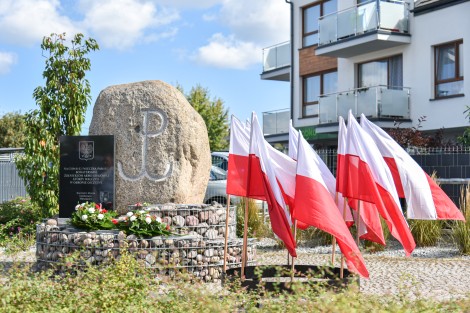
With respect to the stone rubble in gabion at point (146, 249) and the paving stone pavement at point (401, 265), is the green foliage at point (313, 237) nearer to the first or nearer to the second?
the paving stone pavement at point (401, 265)

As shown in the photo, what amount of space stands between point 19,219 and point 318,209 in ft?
36.6

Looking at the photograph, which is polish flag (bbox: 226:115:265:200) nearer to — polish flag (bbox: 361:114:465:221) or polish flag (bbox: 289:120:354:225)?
polish flag (bbox: 289:120:354:225)

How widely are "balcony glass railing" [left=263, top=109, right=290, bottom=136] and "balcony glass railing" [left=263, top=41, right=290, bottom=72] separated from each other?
2171 millimetres

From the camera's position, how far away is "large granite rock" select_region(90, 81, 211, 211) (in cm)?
1341

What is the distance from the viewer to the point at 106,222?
11805 mm

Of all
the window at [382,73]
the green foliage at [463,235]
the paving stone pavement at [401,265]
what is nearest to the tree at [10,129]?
the window at [382,73]

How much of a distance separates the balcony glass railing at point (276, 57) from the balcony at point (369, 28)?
4.97 metres

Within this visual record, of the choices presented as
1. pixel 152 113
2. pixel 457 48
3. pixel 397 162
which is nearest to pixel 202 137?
pixel 152 113

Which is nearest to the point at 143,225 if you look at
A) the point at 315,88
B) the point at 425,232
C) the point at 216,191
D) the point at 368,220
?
the point at 368,220

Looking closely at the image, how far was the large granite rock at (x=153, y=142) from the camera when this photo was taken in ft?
44.0

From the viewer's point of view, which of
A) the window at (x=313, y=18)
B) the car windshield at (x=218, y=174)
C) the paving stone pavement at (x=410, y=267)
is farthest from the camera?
the window at (x=313, y=18)

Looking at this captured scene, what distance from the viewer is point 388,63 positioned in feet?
94.4

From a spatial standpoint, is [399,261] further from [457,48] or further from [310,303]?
[457,48]

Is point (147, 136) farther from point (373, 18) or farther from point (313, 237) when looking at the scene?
point (373, 18)
